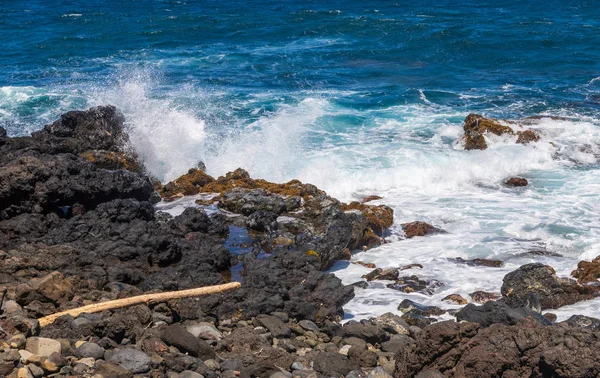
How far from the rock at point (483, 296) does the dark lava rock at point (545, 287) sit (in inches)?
6.5

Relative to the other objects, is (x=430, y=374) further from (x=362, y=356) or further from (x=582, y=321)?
(x=582, y=321)

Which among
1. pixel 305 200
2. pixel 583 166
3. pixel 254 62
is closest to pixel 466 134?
pixel 583 166

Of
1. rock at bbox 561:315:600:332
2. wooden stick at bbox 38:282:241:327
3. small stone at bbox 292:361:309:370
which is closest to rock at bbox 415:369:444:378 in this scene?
small stone at bbox 292:361:309:370

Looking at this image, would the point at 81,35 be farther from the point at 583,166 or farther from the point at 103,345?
the point at 103,345

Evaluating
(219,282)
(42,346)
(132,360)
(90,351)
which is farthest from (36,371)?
(219,282)

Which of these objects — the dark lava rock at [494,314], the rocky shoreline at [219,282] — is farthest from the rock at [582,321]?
the dark lava rock at [494,314]

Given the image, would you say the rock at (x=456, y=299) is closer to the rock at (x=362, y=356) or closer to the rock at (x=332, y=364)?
the rock at (x=362, y=356)

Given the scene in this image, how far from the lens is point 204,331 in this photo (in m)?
9.14

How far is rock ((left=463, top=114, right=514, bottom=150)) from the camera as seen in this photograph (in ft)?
67.7

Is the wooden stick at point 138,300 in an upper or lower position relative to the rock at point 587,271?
upper

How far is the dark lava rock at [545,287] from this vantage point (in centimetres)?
1154

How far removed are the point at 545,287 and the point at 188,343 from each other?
6.11 m

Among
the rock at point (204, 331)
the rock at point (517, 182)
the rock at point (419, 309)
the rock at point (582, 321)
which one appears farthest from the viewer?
the rock at point (517, 182)

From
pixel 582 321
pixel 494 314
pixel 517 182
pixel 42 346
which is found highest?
pixel 42 346
